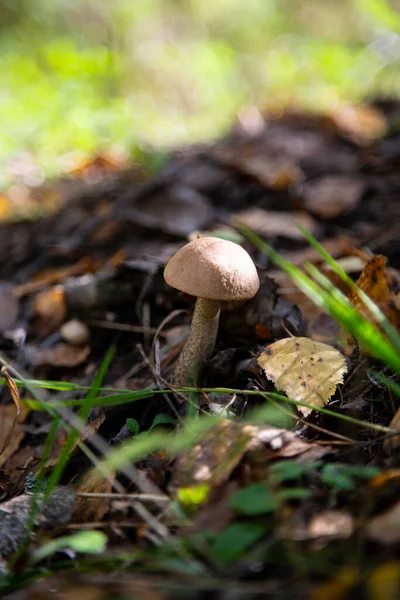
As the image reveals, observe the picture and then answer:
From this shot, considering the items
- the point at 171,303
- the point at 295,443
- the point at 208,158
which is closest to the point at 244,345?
the point at 171,303

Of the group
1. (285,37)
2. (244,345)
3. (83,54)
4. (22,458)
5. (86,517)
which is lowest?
(22,458)

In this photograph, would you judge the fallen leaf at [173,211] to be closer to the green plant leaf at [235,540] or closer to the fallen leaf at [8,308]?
the fallen leaf at [8,308]

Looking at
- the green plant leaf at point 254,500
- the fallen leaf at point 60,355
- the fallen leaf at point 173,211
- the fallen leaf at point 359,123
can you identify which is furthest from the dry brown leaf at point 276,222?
the green plant leaf at point 254,500

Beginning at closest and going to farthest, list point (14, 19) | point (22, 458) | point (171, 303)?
1. point (22, 458)
2. point (171, 303)
3. point (14, 19)

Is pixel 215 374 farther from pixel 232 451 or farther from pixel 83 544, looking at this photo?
pixel 83 544

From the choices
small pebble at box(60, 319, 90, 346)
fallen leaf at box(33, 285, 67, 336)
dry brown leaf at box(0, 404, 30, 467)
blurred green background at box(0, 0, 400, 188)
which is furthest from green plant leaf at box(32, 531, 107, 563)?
blurred green background at box(0, 0, 400, 188)

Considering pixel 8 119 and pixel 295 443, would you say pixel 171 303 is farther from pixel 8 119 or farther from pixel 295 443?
pixel 8 119
